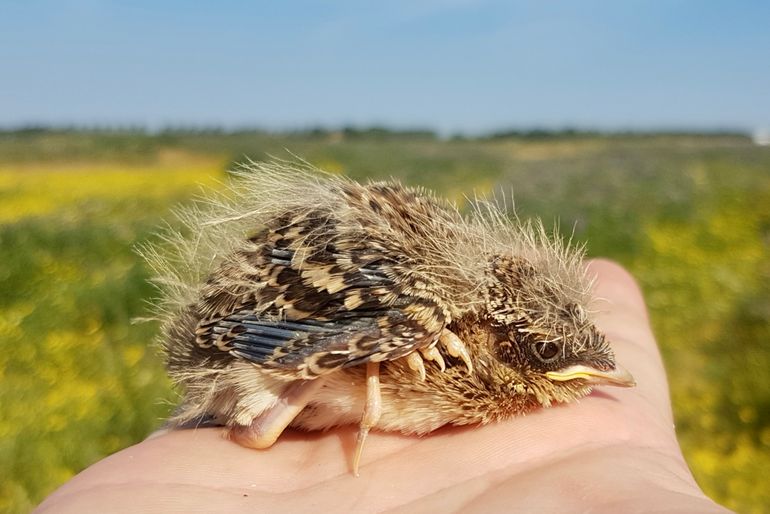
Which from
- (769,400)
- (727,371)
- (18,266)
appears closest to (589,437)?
(769,400)

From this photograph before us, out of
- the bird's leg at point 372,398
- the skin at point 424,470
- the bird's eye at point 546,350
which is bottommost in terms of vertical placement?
the skin at point 424,470

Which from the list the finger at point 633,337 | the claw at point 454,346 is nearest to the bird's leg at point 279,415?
the claw at point 454,346

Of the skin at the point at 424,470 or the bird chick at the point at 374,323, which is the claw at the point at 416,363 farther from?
the skin at the point at 424,470

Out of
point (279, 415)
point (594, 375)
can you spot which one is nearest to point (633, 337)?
point (594, 375)

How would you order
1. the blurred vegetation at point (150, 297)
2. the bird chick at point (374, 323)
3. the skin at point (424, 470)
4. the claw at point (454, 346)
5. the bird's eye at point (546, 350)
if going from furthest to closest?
1. the blurred vegetation at point (150, 297)
2. the bird's eye at point (546, 350)
3. the claw at point (454, 346)
4. the bird chick at point (374, 323)
5. the skin at point (424, 470)

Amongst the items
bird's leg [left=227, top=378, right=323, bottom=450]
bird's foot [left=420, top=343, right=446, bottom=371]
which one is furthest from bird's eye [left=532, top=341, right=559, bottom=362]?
bird's leg [left=227, top=378, right=323, bottom=450]

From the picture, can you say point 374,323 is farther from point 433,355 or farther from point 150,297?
point 150,297

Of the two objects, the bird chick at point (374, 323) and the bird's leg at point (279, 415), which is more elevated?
the bird chick at point (374, 323)

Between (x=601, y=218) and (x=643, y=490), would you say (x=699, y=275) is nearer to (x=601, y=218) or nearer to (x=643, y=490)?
(x=601, y=218)

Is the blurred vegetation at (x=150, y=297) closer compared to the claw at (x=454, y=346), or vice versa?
the claw at (x=454, y=346)
